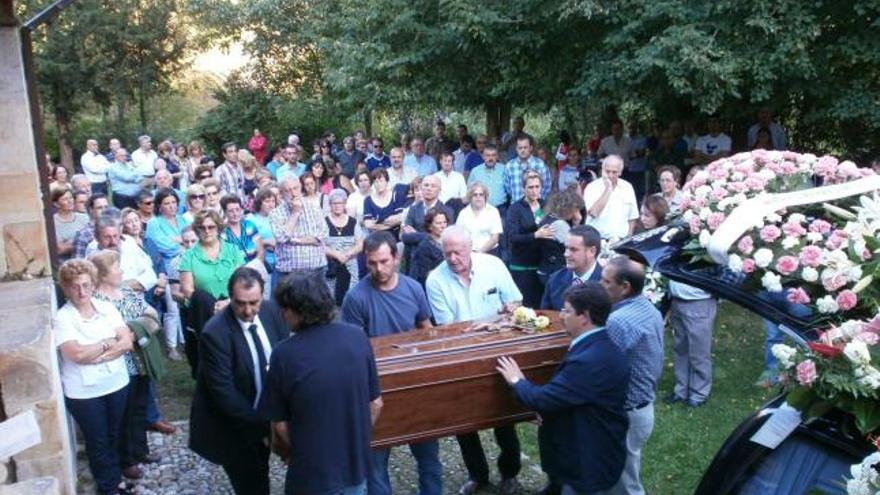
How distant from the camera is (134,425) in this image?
17.8ft

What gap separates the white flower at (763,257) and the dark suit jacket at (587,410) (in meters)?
0.93

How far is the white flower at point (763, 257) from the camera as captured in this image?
303 centimetres

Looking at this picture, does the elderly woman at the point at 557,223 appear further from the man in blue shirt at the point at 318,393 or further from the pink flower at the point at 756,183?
the man in blue shirt at the point at 318,393

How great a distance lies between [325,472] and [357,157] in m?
11.5

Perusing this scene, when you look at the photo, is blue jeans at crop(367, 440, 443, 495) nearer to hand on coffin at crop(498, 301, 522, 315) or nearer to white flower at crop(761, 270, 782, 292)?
hand on coffin at crop(498, 301, 522, 315)

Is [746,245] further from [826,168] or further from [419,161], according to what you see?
[419,161]

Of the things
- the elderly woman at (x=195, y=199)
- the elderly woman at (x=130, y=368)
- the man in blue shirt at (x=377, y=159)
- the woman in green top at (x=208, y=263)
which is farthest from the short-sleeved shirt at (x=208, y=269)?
the man in blue shirt at (x=377, y=159)

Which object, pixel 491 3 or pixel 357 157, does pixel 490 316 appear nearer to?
pixel 491 3

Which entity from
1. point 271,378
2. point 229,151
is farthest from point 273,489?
point 229,151

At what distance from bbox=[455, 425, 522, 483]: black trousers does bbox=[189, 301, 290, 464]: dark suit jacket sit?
4.52 feet

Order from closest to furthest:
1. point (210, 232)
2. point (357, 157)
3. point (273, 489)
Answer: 1. point (273, 489)
2. point (210, 232)
3. point (357, 157)

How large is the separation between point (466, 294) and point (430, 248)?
5.13 feet

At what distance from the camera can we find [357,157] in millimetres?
14648

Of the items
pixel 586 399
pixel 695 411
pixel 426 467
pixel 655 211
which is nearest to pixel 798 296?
pixel 586 399
